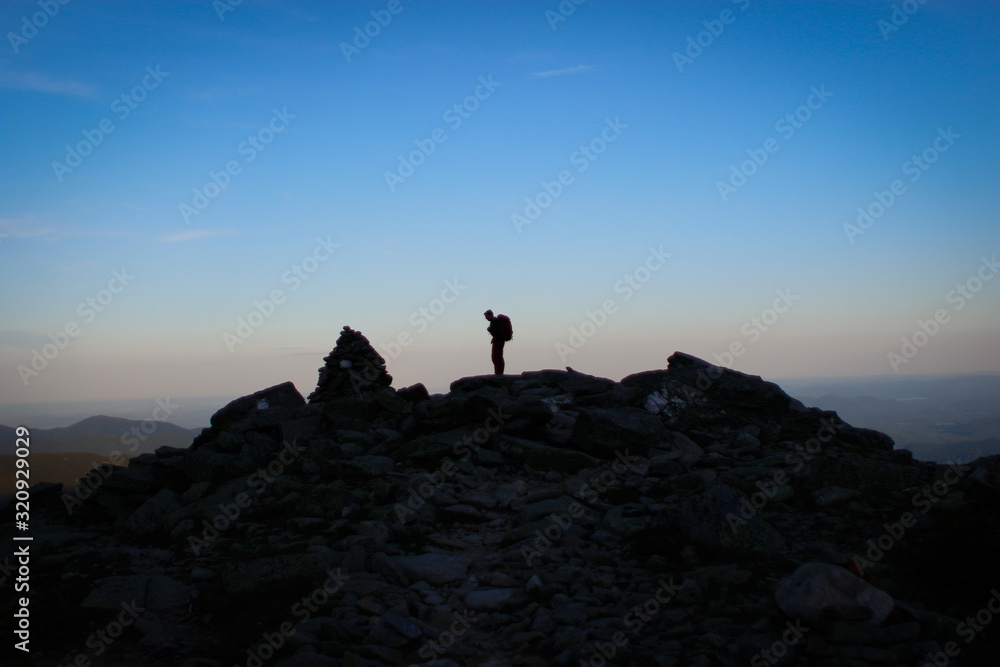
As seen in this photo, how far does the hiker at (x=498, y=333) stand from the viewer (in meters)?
23.0

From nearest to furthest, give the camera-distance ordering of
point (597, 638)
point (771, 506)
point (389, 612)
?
point (597, 638), point (389, 612), point (771, 506)

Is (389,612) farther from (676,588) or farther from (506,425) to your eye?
(506,425)

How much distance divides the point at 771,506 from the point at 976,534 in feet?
10.6

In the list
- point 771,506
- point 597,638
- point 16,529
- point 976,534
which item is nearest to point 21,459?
point 16,529

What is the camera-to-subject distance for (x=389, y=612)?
9.11 meters

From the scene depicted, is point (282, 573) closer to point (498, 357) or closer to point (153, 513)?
point (153, 513)

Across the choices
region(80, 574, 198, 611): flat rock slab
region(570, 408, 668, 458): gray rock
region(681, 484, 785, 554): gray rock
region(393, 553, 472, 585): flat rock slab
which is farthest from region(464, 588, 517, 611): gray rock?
region(570, 408, 668, 458): gray rock

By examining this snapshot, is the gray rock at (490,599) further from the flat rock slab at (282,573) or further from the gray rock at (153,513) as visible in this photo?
the gray rock at (153,513)

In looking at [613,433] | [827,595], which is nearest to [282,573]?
[827,595]

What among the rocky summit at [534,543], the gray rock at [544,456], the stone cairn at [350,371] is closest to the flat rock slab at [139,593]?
the rocky summit at [534,543]

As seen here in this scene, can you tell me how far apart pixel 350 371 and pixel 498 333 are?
194 inches

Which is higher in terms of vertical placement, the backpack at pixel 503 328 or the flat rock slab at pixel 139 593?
the backpack at pixel 503 328

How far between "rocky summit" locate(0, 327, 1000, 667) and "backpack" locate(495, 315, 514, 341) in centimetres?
382

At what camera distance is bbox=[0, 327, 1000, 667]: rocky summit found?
830 cm
